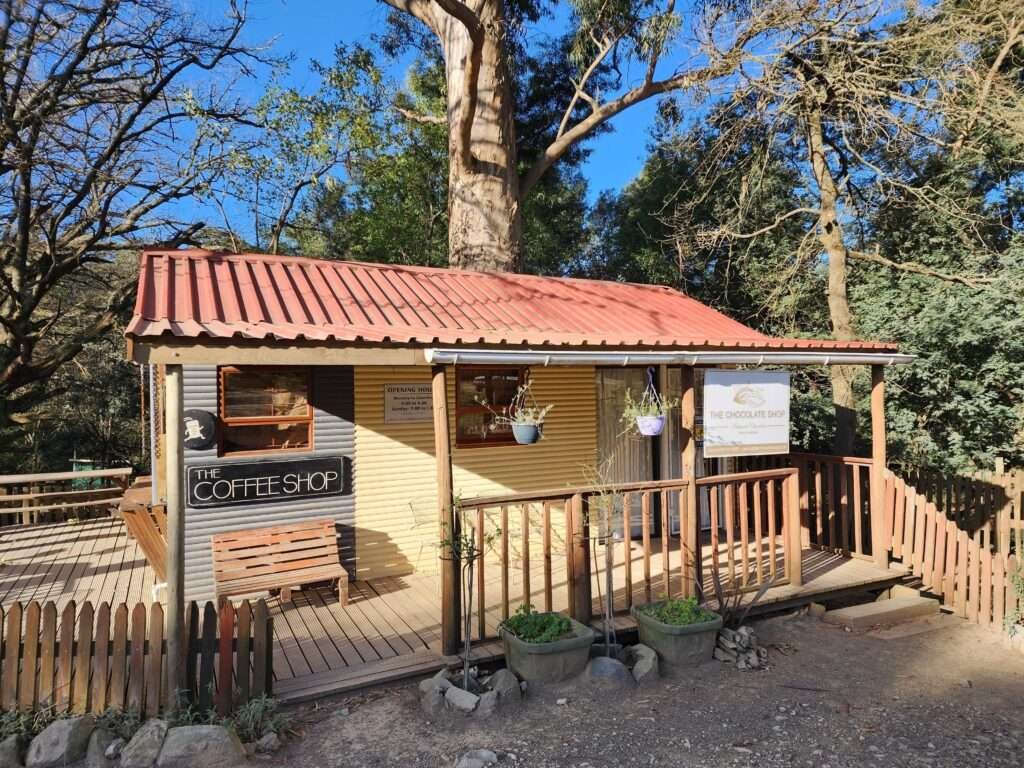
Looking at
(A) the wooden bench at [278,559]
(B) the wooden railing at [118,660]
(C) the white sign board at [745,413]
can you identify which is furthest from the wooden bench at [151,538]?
(C) the white sign board at [745,413]

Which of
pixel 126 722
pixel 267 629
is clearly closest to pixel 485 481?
pixel 267 629

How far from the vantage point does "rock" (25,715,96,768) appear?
365 cm

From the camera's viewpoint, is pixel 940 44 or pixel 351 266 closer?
pixel 351 266

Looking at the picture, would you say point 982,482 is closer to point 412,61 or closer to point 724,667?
point 724,667

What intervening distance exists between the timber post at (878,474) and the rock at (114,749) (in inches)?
271

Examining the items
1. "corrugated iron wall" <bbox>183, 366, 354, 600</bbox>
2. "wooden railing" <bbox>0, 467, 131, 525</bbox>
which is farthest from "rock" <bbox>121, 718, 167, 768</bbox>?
"wooden railing" <bbox>0, 467, 131, 525</bbox>

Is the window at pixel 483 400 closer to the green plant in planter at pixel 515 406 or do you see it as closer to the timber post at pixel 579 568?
the green plant in planter at pixel 515 406

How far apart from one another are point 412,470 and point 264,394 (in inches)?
67.6

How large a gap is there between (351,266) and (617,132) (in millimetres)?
10428

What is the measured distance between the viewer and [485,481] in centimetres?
749

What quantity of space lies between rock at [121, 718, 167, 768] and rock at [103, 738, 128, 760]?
0.04 meters

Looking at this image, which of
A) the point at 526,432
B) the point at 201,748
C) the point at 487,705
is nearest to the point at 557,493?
the point at 526,432

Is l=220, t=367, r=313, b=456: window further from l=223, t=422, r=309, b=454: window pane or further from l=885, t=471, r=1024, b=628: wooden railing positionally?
l=885, t=471, r=1024, b=628: wooden railing

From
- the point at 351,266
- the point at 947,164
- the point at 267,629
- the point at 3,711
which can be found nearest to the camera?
the point at 3,711
